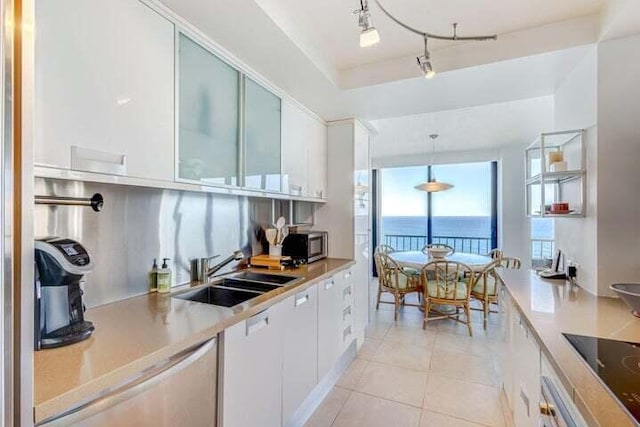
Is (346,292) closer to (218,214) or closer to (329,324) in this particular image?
(329,324)

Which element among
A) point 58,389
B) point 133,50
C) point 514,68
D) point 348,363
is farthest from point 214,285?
point 514,68

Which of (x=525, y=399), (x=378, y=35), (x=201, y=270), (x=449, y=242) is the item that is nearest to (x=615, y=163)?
(x=525, y=399)

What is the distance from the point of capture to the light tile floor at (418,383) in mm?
1975

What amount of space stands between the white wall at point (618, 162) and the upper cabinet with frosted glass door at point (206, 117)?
2.05 meters

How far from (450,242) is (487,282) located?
8.98ft

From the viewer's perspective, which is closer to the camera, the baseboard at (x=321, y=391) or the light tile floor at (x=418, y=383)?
the baseboard at (x=321, y=391)

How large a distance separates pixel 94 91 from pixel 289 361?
1540 millimetres

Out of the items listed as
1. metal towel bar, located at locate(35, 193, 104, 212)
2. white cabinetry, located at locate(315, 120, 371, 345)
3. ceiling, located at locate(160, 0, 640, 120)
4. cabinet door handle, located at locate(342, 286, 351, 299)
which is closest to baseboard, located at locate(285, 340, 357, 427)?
white cabinetry, located at locate(315, 120, 371, 345)

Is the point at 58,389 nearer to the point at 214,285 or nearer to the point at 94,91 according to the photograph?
the point at 94,91

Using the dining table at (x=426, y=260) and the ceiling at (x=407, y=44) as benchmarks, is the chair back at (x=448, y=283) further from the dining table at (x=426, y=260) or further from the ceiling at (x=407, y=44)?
the ceiling at (x=407, y=44)

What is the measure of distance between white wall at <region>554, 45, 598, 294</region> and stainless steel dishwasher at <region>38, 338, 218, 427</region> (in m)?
2.02

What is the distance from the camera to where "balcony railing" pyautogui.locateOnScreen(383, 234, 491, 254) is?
6.13 m

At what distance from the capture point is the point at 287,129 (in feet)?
7.88

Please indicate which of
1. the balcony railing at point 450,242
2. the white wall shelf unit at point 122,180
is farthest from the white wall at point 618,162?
the balcony railing at point 450,242
